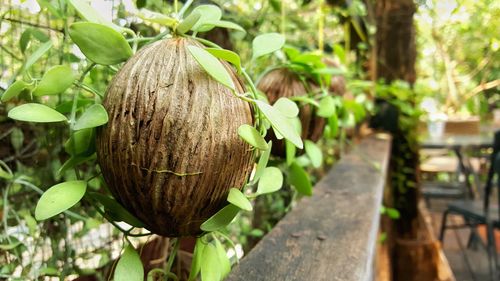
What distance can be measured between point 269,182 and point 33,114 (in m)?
0.23

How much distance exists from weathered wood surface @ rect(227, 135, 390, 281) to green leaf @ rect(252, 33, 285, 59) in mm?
269

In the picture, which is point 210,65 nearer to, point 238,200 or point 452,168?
point 238,200

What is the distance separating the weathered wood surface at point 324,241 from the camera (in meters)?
0.58

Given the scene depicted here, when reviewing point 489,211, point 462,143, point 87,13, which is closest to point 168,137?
point 87,13

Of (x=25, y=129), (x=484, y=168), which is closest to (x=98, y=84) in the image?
(x=25, y=129)

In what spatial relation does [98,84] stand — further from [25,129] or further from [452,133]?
[452,133]

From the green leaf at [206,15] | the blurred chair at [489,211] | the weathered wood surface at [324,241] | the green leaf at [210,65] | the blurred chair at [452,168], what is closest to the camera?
the green leaf at [210,65]

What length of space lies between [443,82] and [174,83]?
5303 mm

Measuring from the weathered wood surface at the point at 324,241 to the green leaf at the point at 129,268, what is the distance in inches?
7.0

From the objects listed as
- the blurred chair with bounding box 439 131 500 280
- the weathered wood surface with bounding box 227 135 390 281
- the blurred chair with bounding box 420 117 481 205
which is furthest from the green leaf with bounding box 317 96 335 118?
the blurred chair with bounding box 420 117 481 205

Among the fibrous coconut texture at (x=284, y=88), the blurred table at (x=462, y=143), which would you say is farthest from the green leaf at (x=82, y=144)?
the blurred table at (x=462, y=143)

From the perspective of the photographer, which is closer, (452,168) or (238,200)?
(238,200)

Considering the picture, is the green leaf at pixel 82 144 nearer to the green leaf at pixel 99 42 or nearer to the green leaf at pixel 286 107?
the green leaf at pixel 99 42

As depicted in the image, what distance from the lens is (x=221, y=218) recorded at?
384mm
